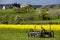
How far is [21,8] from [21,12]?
0.14 m

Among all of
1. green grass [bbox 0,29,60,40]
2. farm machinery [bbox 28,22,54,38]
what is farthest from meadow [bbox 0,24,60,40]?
farm machinery [bbox 28,22,54,38]

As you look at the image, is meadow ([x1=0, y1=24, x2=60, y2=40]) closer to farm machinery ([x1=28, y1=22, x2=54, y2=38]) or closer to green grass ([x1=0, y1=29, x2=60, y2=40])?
green grass ([x1=0, y1=29, x2=60, y2=40])

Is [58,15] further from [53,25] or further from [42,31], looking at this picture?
[42,31]

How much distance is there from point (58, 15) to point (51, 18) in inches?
9.3

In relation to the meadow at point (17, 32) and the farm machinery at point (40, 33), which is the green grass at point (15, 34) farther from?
the farm machinery at point (40, 33)

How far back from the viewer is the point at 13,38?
5.11 meters

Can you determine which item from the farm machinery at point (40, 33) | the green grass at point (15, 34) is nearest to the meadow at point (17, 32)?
the green grass at point (15, 34)

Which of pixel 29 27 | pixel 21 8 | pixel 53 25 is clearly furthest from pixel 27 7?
pixel 53 25

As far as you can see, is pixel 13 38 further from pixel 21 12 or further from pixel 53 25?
pixel 53 25

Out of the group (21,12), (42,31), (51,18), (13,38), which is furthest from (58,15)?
(13,38)

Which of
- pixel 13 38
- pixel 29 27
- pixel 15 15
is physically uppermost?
pixel 15 15

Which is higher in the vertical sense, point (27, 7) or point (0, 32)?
point (27, 7)

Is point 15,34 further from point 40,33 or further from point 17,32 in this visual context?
point 40,33

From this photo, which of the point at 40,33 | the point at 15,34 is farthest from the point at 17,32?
the point at 40,33
